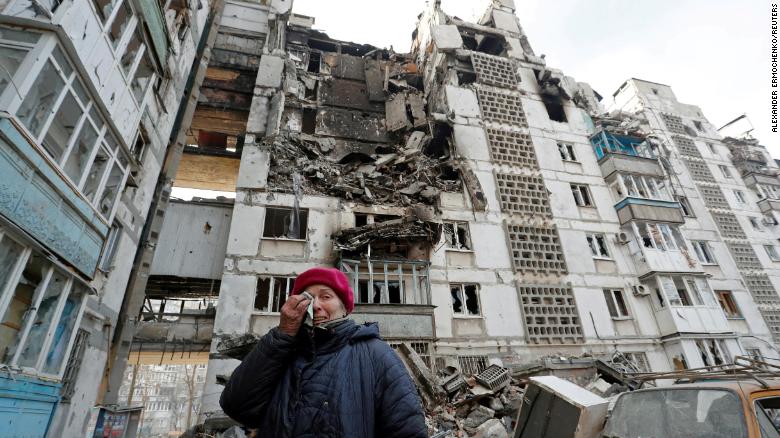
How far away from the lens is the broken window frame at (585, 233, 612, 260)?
16359mm

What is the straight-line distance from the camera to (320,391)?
1.92 meters

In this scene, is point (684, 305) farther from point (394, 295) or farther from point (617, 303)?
point (394, 295)

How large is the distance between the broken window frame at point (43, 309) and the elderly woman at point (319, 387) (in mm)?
5534

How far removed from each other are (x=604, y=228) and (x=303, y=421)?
18908 millimetres

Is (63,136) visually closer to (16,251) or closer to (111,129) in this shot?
(111,129)

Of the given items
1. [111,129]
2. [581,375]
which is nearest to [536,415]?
[581,375]

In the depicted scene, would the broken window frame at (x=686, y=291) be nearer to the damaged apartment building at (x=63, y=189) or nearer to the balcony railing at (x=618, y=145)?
the balcony railing at (x=618, y=145)

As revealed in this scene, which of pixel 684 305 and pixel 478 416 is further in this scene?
pixel 684 305

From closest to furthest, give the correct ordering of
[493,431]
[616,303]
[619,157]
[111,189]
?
[493,431], [111,189], [616,303], [619,157]

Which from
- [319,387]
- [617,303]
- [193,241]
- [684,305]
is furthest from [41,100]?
[684,305]

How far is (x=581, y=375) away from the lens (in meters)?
12.3

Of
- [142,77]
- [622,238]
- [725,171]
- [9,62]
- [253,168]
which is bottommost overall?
[9,62]

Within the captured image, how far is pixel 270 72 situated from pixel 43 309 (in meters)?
15.2

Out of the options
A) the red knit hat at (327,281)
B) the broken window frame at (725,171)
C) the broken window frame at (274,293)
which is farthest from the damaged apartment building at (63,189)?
the broken window frame at (725,171)
